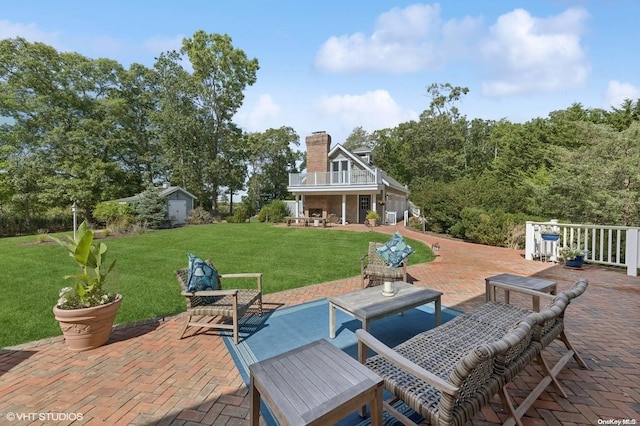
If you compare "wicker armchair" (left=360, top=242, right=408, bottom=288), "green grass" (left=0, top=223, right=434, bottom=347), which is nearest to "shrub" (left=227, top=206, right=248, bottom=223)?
"green grass" (left=0, top=223, right=434, bottom=347)

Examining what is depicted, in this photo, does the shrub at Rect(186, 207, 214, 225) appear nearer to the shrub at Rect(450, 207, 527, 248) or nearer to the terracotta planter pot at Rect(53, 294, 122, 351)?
the shrub at Rect(450, 207, 527, 248)

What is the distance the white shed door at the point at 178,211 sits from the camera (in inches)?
822

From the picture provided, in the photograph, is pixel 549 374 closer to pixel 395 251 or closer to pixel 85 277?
pixel 395 251

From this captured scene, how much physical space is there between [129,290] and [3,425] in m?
3.46

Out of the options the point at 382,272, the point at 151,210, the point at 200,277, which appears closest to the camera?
the point at 200,277

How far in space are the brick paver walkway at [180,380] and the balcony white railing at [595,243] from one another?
103 inches

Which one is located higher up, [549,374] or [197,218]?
[197,218]

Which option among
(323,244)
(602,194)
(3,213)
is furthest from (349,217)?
(3,213)

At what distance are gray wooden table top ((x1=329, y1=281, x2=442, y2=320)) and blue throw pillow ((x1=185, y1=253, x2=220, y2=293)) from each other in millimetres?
1606

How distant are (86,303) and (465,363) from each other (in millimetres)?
3922

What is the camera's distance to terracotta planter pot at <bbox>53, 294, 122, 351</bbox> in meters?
3.15

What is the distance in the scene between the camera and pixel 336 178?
19.5 m

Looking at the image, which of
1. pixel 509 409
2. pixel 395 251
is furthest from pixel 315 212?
pixel 509 409

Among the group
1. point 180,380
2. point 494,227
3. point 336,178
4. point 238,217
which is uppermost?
point 336,178
